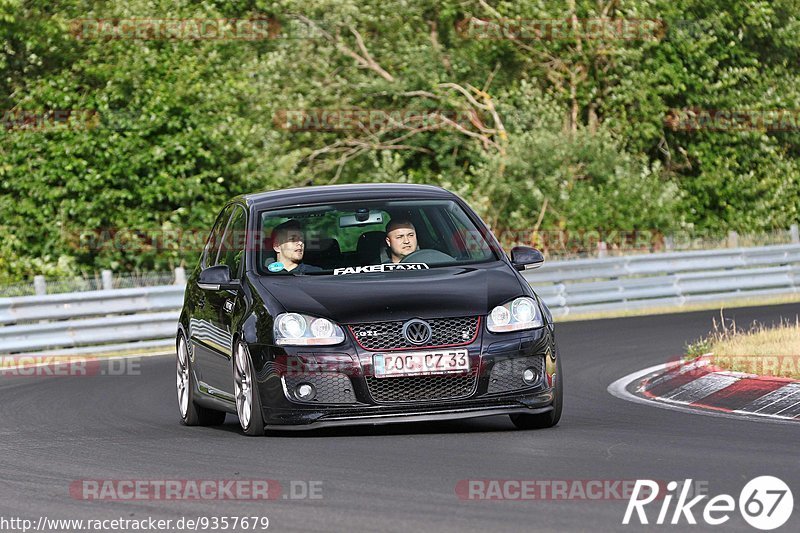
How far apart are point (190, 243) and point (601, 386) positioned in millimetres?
16920

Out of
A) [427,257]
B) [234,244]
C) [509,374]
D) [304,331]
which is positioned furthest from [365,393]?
[234,244]

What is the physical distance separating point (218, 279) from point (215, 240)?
1543 millimetres

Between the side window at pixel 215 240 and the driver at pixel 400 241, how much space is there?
1.59 meters

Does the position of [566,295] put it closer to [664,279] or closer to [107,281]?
[664,279]

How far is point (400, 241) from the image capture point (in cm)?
1145

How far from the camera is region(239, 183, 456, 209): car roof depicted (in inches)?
459

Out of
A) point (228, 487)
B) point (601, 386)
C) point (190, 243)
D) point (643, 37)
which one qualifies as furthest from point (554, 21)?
point (228, 487)

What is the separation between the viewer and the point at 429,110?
122 ft

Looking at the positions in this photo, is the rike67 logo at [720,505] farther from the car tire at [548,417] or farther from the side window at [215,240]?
the side window at [215,240]

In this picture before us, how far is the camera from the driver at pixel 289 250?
36.6 ft

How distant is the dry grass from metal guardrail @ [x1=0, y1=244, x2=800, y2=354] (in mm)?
9235
